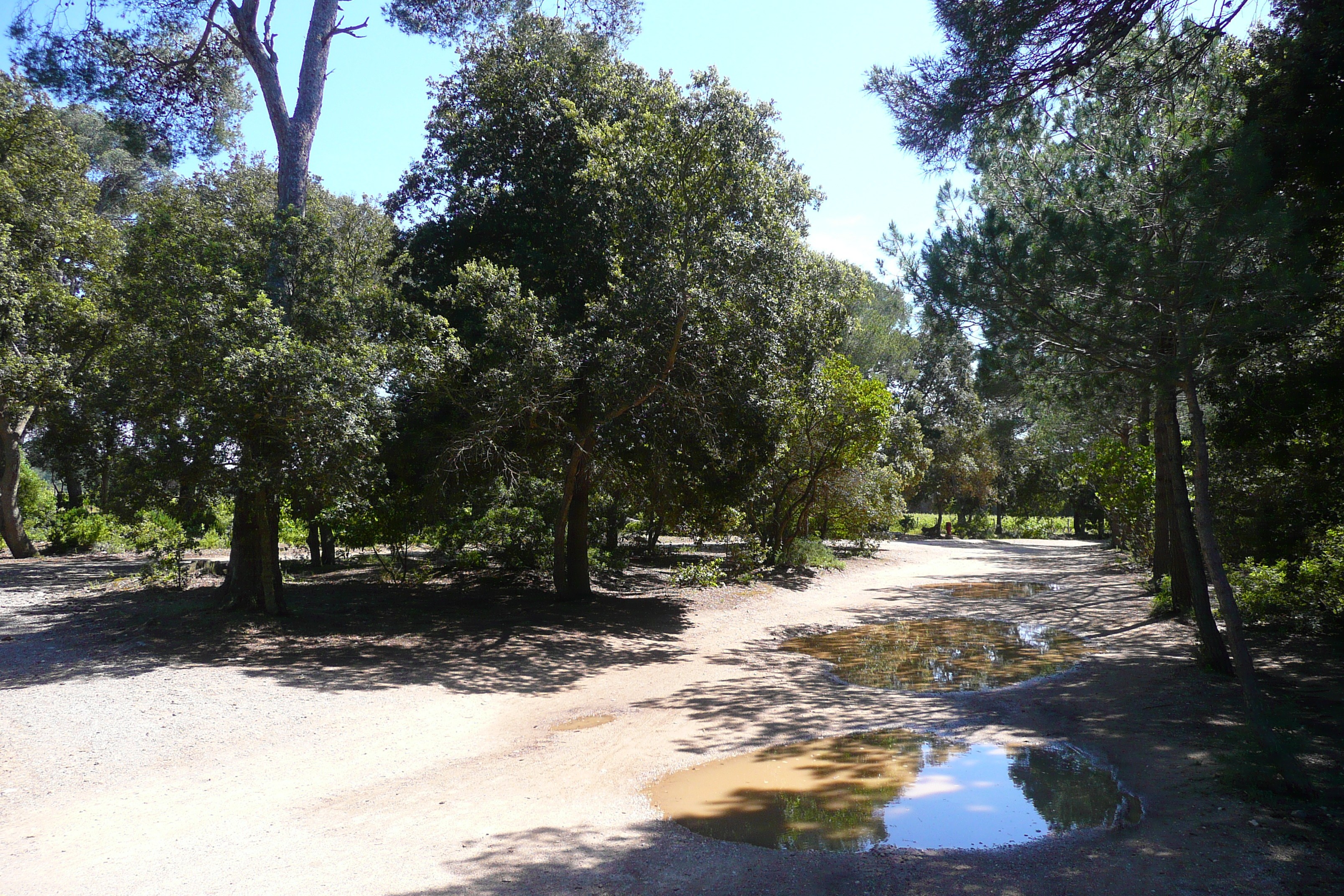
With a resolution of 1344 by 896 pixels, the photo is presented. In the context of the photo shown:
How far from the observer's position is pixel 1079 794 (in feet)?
17.8

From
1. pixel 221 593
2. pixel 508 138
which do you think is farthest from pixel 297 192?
pixel 221 593

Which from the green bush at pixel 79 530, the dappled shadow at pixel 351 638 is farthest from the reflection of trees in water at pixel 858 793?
the green bush at pixel 79 530

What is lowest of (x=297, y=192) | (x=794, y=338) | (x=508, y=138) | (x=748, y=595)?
(x=748, y=595)

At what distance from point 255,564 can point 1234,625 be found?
12719mm

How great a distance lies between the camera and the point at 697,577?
1712 cm

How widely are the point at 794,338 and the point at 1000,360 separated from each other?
5640mm

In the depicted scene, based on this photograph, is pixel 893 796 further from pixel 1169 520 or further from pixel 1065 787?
pixel 1169 520

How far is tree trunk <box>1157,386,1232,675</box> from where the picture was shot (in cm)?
798

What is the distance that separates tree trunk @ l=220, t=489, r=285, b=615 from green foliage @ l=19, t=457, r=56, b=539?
1755cm

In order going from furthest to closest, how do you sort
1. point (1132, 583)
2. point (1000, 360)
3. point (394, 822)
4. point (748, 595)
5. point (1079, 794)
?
point (1132, 583) < point (748, 595) < point (1000, 360) < point (1079, 794) < point (394, 822)

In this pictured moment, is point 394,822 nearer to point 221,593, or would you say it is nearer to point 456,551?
point 221,593

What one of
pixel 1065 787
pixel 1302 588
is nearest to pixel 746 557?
pixel 1302 588

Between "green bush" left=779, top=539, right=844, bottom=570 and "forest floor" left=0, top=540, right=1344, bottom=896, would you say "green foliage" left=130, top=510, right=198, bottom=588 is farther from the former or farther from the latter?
"green bush" left=779, top=539, right=844, bottom=570

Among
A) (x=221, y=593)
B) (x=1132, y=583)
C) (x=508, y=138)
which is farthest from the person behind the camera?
(x=1132, y=583)
